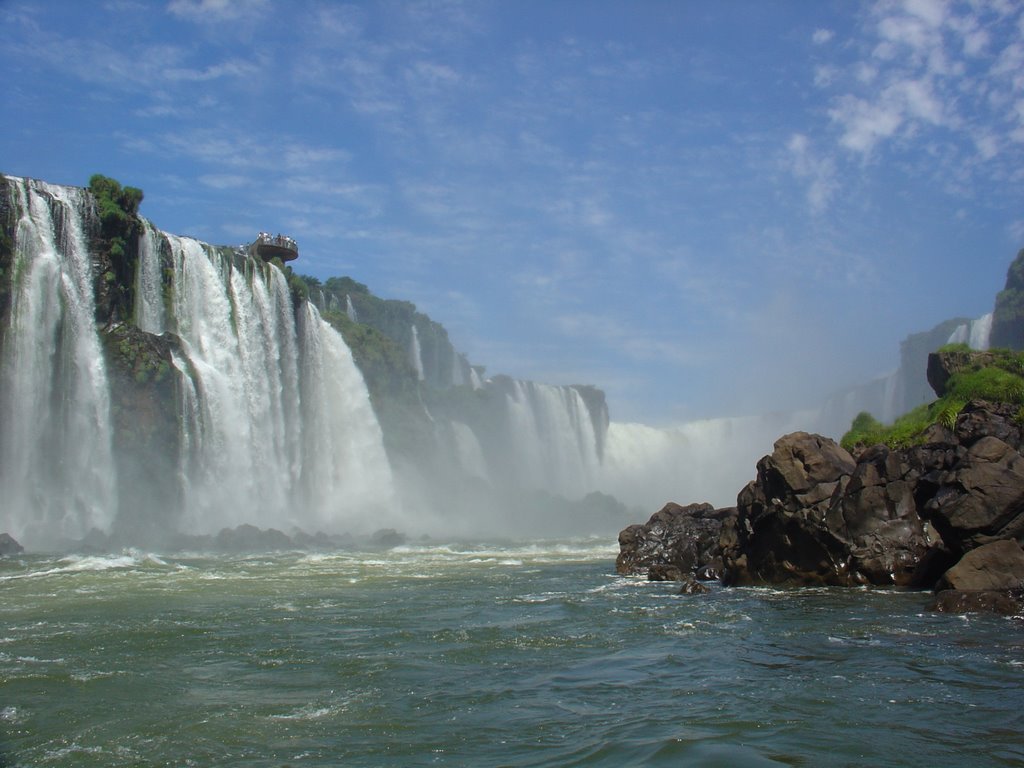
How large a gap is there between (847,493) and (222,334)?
33.6 metres

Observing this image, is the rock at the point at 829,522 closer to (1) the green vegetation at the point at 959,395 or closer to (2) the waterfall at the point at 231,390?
(1) the green vegetation at the point at 959,395

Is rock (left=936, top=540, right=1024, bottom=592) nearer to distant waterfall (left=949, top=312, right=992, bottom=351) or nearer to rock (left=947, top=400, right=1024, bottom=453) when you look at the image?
rock (left=947, top=400, right=1024, bottom=453)

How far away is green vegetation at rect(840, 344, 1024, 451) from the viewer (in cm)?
2148

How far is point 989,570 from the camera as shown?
46.8ft

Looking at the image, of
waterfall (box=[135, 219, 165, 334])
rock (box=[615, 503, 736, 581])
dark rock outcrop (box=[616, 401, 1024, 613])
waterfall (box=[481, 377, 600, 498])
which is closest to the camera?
dark rock outcrop (box=[616, 401, 1024, 613])

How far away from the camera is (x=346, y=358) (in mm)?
52781

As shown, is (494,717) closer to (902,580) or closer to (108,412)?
(902,580)

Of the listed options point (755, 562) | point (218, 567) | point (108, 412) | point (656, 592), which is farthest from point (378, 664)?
point (108, 412)

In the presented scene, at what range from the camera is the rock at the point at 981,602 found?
13.0 m

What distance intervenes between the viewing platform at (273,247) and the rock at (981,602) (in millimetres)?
47492

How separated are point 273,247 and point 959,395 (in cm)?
4241

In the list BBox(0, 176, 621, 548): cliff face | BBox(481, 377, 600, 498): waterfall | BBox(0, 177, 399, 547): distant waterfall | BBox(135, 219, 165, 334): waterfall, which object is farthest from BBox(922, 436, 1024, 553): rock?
BBox(481, 377, 600, 498): waterfall

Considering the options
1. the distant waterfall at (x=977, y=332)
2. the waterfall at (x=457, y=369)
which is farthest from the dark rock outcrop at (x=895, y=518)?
the waterfall at (x=457, y=369)

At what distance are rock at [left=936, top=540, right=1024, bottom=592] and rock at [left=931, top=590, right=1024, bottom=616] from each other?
0.23 m
